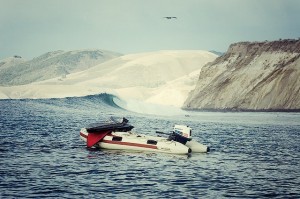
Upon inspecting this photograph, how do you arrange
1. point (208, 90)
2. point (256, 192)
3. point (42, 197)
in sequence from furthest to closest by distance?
point (208, 90)
point (256, 192)
point (42, 197)

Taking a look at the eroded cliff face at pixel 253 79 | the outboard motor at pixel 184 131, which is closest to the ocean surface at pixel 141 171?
the outboard motor at pixel 184 131

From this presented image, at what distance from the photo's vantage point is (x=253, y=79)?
149 m

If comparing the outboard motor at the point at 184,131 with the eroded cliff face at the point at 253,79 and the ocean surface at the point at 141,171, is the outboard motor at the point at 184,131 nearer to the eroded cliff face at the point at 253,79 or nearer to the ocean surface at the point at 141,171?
the ocean surface at the point at 141,171

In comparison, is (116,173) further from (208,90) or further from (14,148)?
(208,90)

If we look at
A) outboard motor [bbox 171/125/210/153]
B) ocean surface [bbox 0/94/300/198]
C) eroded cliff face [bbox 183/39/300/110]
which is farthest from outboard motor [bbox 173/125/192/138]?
eroded cliff face [bbox 183/39/300/110]

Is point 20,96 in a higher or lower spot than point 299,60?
lower

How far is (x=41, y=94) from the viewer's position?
160 m

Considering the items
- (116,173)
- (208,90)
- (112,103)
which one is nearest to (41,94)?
(112,103)

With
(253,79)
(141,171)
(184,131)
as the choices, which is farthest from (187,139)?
(253,79)

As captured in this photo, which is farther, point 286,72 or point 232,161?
point 286,72

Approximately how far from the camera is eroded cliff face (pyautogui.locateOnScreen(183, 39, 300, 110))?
14062cm

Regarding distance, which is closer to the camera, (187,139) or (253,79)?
(187,139)

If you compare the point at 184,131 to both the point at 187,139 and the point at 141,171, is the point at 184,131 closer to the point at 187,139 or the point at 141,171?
the point at 187,139

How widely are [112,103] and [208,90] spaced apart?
30993mm
